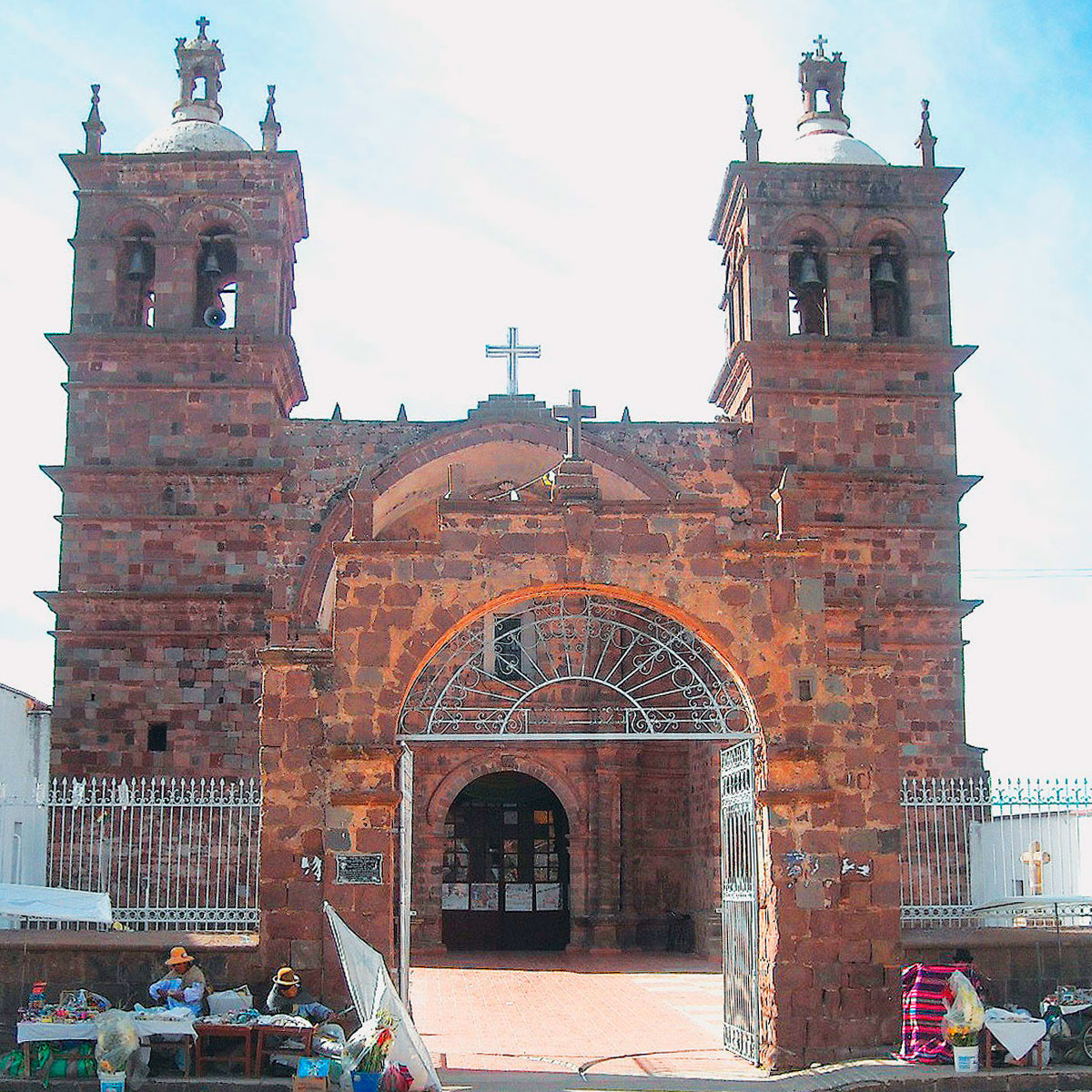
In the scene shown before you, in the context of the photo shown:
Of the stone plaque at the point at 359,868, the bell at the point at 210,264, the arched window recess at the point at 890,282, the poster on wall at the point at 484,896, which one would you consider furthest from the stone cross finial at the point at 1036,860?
the bell at the point at 210,264

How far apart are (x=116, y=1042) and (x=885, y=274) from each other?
598 inches

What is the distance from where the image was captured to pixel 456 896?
79.9ft

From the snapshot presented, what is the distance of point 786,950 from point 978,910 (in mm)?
2388

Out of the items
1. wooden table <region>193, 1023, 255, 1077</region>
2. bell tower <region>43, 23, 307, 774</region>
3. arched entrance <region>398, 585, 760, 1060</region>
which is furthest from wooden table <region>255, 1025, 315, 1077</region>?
arched entrance <region>398, 585, 760, 1060</region>

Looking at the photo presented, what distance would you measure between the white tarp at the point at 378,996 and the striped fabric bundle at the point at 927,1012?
363 cm

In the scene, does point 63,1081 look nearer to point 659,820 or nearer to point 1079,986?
point 1079,986

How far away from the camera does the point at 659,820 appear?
24.2m

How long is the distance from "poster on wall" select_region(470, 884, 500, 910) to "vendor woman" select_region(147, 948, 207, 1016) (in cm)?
1287

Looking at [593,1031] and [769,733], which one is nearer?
[769,733]

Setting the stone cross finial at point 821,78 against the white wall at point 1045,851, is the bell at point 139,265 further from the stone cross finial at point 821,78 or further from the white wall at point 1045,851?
the white wall at point 1045,851

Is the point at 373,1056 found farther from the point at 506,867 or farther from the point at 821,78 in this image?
the point at 821,78

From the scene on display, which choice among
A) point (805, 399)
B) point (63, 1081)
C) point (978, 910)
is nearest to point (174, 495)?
point (805, 399)

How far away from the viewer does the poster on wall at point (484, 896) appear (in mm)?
24312

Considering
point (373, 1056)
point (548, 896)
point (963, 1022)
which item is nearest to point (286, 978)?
point (373, 1056)
